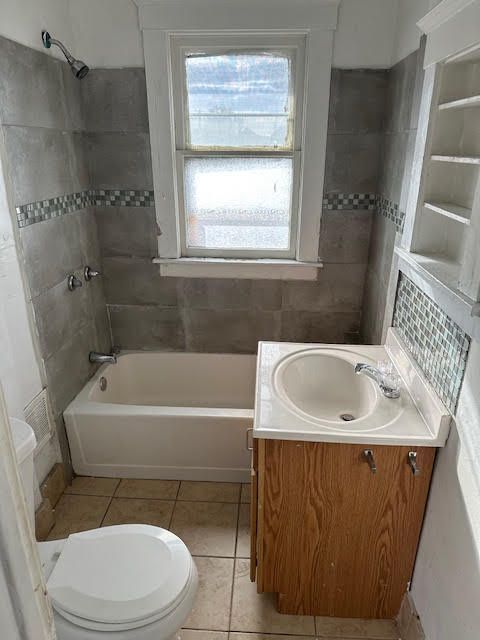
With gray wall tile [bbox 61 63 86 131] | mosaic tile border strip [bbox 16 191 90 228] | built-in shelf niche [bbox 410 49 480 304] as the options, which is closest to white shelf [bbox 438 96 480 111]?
built-in shelf niche [bbox 410 49 480 304]

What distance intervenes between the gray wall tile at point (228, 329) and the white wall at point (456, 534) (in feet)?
4.69

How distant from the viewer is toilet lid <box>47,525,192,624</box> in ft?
4.01

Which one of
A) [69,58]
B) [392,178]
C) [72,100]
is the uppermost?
[69,58]

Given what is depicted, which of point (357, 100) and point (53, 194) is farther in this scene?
point (357, 100)

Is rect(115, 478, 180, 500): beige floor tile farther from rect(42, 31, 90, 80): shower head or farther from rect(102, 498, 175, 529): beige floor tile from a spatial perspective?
rect(42, 31, 90, 80): shower head

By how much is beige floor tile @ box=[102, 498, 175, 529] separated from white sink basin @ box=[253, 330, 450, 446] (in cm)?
89

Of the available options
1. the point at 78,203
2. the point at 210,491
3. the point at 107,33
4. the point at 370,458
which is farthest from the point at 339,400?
the point at 107,33

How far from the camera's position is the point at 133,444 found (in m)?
2.21

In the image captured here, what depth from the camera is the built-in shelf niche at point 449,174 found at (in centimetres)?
131

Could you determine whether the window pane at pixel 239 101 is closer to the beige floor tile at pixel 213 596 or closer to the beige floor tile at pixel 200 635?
the beige floor tile at pixel 213 596

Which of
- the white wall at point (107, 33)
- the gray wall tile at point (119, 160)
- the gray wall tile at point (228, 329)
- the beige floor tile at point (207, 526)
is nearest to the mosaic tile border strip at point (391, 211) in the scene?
the gray wall tile at point (228, 329)

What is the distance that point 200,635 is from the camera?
Answer: 1.57 meters

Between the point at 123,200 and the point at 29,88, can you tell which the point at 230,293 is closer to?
the point at 123,200

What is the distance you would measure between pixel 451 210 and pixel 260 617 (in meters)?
1.56
